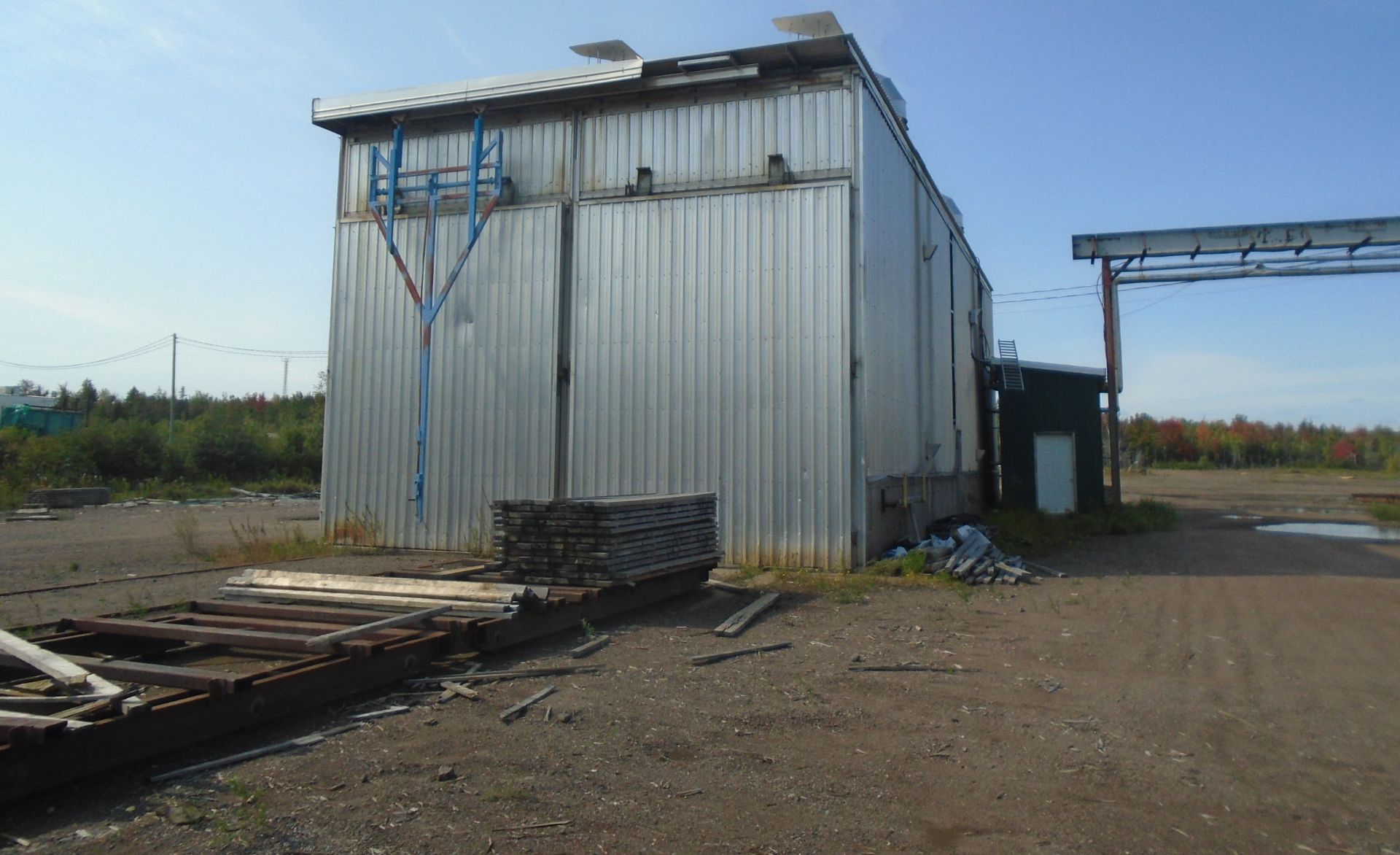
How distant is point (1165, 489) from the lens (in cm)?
3903

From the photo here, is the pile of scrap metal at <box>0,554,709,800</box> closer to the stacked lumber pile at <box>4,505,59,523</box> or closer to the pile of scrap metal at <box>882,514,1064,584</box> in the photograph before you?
the pile of scrap metal at <box>882,514,1064,584</box>

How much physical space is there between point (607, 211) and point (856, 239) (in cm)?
404

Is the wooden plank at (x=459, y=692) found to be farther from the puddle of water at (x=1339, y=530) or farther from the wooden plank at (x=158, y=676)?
the puddle of water at (x=1339, y=530)

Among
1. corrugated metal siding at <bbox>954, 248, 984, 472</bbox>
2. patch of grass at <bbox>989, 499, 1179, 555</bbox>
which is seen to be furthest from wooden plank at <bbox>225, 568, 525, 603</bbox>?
corrugated metal siding at <bbox>954, 248, 984, 472</bbox>

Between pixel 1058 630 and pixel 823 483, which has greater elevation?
pixel 823 483

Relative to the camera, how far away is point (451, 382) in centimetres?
1466

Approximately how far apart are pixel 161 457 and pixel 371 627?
114 feet

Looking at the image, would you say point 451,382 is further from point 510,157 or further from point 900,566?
point 900,566

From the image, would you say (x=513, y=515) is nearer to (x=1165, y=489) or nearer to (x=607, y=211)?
(x=607, y=211)

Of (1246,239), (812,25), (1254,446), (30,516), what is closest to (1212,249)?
(1246,239)

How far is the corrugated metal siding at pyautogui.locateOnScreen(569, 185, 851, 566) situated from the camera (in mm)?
12547

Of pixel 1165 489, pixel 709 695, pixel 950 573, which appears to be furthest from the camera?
pixel 1165 489

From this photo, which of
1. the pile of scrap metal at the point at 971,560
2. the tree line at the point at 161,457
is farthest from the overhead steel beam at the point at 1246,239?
the tree line at the point at 161,457

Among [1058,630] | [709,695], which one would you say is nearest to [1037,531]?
[1058,630]
